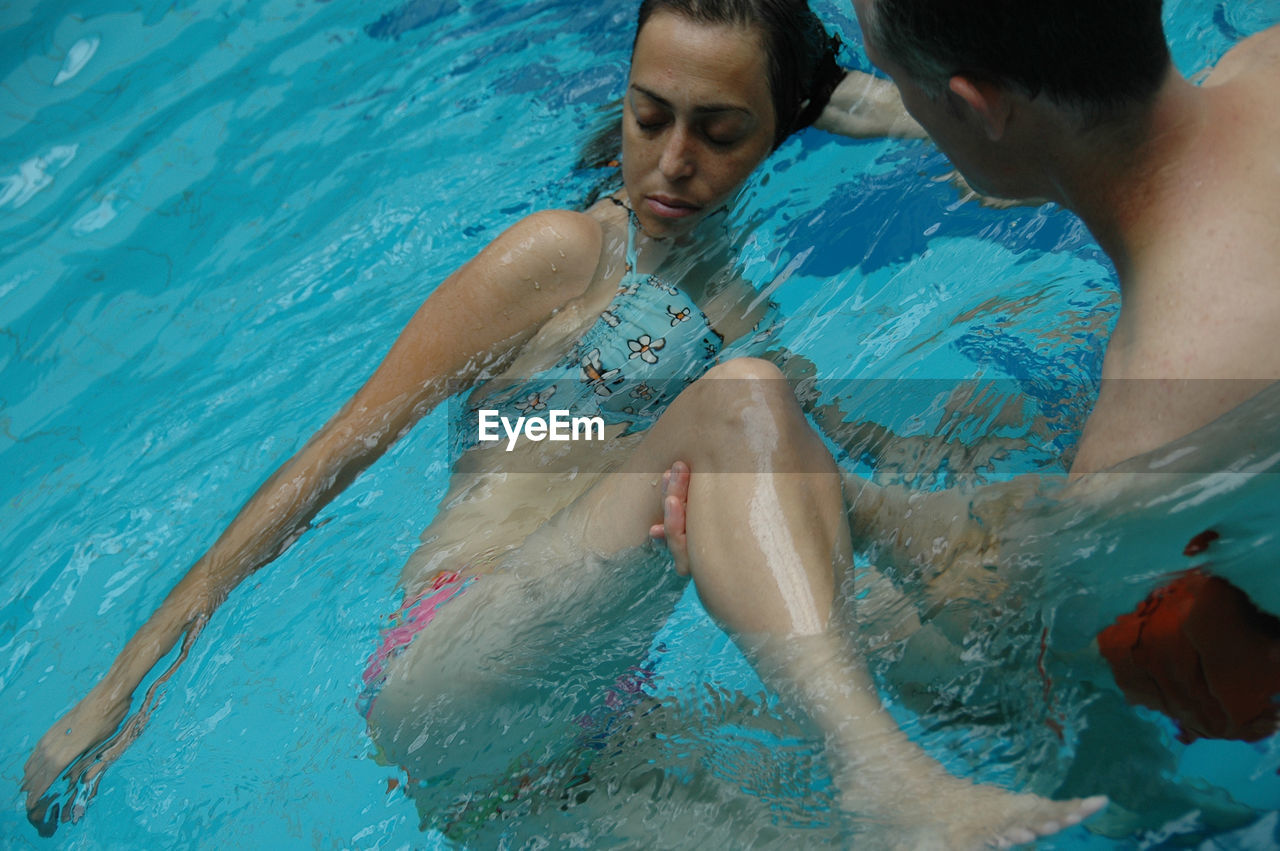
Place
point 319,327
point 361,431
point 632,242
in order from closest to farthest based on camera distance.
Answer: point 361,431 < point 632,242 < point 319,327

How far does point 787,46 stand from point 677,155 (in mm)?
382

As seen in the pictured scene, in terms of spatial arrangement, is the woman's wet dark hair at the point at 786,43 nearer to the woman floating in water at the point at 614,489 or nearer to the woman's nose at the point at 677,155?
the woman floating in water at the point at 614,489

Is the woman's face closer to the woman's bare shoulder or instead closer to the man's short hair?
the woman's bare shoulder

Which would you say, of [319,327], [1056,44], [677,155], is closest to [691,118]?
[677,155]

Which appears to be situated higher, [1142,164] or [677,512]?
[1142,164]

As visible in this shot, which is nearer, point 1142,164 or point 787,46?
point 1142,164

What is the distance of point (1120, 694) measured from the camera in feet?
5.16

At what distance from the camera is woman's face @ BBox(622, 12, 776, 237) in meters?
2.32

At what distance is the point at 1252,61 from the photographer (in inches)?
62.3

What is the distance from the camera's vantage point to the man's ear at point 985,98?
1451 millimetres

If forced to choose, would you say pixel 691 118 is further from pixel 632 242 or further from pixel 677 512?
pixel 677 512

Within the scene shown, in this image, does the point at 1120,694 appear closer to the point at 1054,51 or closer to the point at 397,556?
the point at 1054,51

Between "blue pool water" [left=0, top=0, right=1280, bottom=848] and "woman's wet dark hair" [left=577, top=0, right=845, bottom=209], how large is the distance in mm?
333

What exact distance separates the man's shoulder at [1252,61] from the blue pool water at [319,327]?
599 mm
